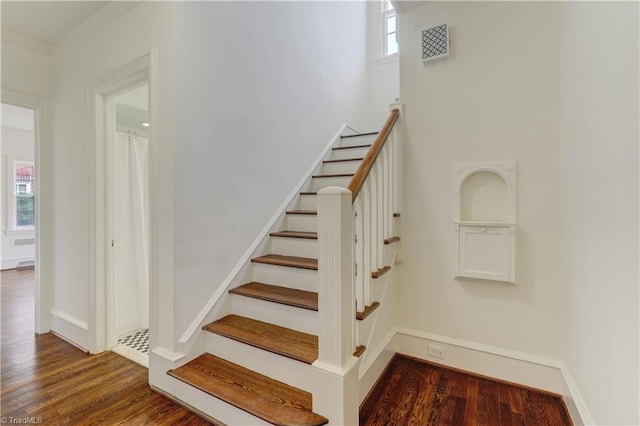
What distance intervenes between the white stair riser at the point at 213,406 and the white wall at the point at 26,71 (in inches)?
114

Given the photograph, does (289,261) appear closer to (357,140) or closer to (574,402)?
(574,402)

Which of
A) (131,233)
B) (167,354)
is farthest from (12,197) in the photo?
(167,354)

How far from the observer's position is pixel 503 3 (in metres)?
2.03

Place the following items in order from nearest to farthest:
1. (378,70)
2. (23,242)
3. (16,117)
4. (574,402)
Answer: (574,402) < (378,70) < (16,117) < (23,242)

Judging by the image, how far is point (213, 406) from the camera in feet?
5.29

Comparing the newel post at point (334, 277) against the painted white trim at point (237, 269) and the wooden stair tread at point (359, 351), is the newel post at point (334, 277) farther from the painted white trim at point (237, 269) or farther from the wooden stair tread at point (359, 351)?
the painted white trim at point (237, 269)

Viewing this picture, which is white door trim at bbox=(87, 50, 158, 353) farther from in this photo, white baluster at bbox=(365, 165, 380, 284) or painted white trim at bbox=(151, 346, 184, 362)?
white baluster at bbox=(365, 165, 380, 284)

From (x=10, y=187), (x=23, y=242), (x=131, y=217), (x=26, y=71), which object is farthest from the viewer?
(x=23, y=242)

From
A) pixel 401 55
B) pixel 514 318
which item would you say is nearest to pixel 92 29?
pixel 401 55

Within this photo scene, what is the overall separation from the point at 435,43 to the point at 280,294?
87.3 inches

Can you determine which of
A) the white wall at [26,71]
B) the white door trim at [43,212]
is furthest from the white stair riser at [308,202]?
the white wall at [26,71]

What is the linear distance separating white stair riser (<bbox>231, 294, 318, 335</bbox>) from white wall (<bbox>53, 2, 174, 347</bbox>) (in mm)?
480

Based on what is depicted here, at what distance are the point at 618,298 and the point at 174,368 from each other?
227cm

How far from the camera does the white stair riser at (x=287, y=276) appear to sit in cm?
213
